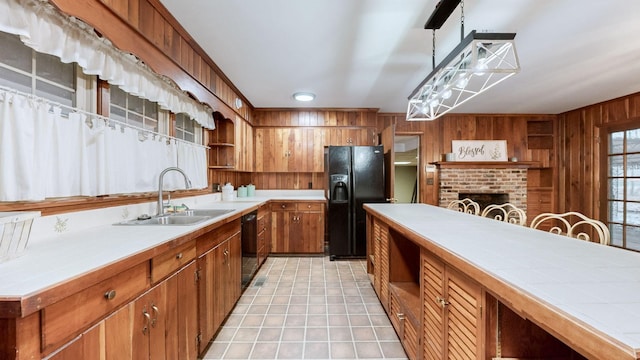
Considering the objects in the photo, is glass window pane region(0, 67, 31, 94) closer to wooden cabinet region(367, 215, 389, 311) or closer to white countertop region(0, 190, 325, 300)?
white countertop region(0, 190, 325, 300)

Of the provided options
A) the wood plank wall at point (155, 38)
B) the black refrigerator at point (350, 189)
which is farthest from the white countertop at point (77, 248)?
the black refrigerator at point (350, 189)

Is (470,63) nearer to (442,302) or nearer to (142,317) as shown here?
(442,302)

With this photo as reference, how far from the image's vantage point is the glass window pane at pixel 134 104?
6.39 feet

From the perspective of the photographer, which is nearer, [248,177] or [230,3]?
[230,3]

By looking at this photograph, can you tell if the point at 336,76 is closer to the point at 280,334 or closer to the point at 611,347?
the point at 280,334

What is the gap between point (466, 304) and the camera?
1039mm

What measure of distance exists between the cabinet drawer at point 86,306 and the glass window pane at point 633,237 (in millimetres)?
6136

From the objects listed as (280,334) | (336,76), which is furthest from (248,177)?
(280,334)

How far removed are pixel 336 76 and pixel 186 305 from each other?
2.66 meters

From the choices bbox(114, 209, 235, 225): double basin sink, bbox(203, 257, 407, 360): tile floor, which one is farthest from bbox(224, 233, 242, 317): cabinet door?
bbox(114, 209, 235, 225): double basin sink

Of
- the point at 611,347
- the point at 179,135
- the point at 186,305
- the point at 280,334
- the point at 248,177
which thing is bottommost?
the point at 280,334

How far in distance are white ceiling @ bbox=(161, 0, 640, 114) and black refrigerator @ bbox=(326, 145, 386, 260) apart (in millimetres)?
883

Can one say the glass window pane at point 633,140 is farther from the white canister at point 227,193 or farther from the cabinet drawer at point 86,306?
the cabinet drawer at point 86,306

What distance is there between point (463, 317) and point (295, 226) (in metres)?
3.13
